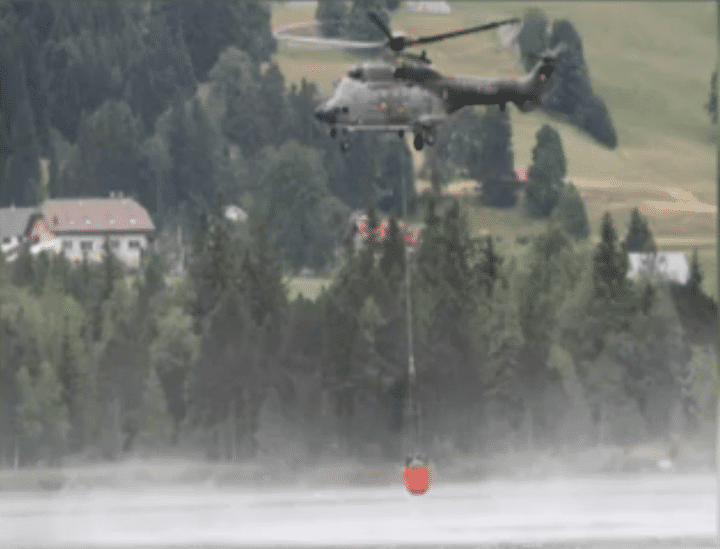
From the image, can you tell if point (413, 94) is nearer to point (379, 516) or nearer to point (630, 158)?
point (379, 516)

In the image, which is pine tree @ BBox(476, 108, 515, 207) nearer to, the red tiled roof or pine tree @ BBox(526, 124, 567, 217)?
pine tree @ BBox(526, 124, 567, 217)

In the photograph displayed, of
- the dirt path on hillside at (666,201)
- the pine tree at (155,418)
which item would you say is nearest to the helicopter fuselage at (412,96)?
the pine tree at (155,418)

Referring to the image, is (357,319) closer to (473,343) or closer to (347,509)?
(473,343)

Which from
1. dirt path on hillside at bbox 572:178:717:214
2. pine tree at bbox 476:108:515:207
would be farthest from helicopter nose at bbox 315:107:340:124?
dirt path on hillside at bbox 572:178:717:214

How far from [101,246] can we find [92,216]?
8.79 m

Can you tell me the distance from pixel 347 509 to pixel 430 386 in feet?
44.0

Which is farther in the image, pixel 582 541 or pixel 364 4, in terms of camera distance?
pixel 364 4

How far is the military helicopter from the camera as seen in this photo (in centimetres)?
6197

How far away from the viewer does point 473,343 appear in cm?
13438

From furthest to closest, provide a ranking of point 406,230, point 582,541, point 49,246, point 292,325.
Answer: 1. point 49,246
2. point 406,230
3. point 292,325
4. point 582,541

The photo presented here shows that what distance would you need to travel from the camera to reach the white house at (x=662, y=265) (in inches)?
6186

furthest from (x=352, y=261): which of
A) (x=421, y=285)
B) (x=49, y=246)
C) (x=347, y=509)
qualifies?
(x=49, y=246)

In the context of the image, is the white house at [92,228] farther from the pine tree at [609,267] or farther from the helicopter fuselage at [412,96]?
the helicopter fuselage at [412,96]

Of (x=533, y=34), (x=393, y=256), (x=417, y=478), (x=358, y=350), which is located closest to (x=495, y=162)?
(x=533, y=34)
